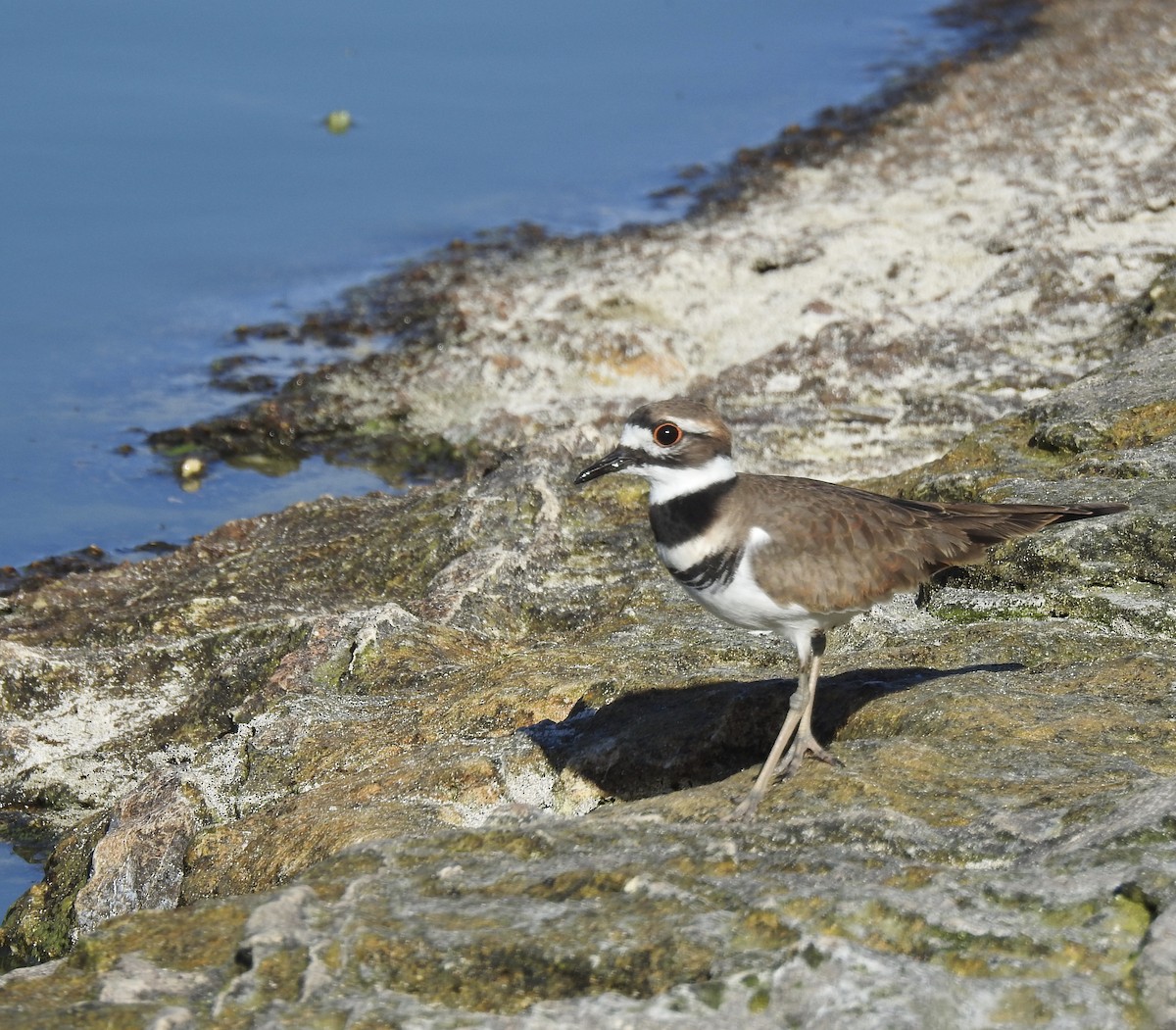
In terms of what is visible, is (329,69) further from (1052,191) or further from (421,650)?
(421,650)

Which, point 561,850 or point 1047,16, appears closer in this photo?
point 561,850

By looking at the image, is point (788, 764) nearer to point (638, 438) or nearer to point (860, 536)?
point (860, 536)

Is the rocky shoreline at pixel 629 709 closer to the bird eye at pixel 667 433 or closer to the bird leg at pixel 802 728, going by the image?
the bird leg at pixel 802 728

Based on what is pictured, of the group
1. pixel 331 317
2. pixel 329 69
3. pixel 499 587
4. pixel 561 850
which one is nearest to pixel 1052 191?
pixel 331 317

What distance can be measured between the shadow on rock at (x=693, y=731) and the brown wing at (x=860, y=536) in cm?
51

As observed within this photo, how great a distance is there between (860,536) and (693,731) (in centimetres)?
98

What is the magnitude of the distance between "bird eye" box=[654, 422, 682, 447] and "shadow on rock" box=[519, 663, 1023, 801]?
1.09 m

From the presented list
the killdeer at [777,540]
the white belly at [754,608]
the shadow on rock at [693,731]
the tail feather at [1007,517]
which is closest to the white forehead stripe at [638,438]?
the killdeer at [777,540]

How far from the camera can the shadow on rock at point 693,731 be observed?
17.8ft

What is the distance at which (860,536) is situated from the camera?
17.1 feet

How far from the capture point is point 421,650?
680cm

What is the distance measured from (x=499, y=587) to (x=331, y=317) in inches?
320

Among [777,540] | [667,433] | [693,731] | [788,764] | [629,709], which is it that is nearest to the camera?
[788,764]

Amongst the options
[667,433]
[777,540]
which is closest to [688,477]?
[667,433]
